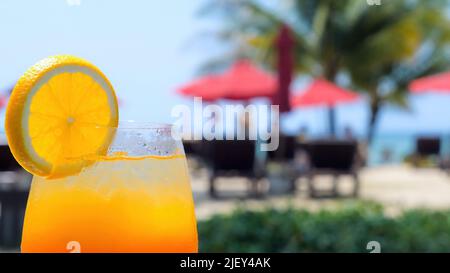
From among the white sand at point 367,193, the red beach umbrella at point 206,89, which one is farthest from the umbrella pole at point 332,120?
the red beach umbrella at point 206,89

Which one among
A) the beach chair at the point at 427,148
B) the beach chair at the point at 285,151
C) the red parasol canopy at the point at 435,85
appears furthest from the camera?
the beach chair at the point at 427,148

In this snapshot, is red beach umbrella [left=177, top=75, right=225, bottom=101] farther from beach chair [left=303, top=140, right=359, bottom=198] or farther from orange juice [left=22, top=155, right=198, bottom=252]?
orange juice [left=22, top=155, right=198, bottom=252]

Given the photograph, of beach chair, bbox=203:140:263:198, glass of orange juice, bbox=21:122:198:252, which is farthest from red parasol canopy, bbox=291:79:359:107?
glass of orange juice, bbox=21:122:198:252

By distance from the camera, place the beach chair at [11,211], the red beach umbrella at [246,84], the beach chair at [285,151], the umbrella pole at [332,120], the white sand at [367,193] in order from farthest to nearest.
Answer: the umbrella pole at [332,120] → the red beach umbrella at [246,84] → the beach chair at [285,151] → the white sand at [367,193] → the beach chair at [11,211]

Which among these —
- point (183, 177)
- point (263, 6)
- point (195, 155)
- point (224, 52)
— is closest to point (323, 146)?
point (195, 155)

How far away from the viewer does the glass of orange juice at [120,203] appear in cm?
105

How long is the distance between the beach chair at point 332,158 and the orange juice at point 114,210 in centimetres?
971

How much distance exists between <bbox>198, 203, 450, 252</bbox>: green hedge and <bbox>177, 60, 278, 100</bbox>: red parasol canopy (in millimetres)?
8252

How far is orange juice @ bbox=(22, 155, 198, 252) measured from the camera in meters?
1.05

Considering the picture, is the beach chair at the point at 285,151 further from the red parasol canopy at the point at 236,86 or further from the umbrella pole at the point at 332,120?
the umbrella pole at the point at 332,120

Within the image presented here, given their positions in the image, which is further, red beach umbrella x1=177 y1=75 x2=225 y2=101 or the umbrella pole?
the umbrella pole
